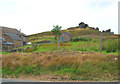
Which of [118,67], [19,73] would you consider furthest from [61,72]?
[118,67]

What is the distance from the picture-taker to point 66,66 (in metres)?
7.81

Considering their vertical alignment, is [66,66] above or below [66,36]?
below

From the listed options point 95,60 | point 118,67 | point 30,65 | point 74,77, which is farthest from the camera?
point 30,65

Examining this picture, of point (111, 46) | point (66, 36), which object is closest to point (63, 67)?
point (111, 46)

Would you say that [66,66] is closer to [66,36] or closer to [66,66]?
[66,66]

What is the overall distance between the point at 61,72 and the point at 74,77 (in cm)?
105

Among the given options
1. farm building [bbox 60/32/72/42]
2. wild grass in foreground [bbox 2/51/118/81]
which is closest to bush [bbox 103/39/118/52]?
wild grass in foreground [bbox 2/51/118/81]

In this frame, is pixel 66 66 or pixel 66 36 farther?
pixel 66 36

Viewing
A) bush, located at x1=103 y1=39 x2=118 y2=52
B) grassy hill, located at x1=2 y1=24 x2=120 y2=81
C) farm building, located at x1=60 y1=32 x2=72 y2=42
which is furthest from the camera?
farm building, located at x1=60 y1=32 x2=72 y2=42

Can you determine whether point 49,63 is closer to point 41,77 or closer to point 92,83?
point 41,77

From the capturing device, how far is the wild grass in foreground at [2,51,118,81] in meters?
6.74

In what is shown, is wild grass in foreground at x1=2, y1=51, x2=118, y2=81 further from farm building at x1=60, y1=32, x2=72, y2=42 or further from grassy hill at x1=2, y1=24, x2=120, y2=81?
farm building at x1=60, y1=32, x2=72, y2=42

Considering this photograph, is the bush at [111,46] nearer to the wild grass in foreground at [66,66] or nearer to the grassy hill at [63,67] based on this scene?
the grassy hill at [63,67]

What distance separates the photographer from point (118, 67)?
7.09 m
